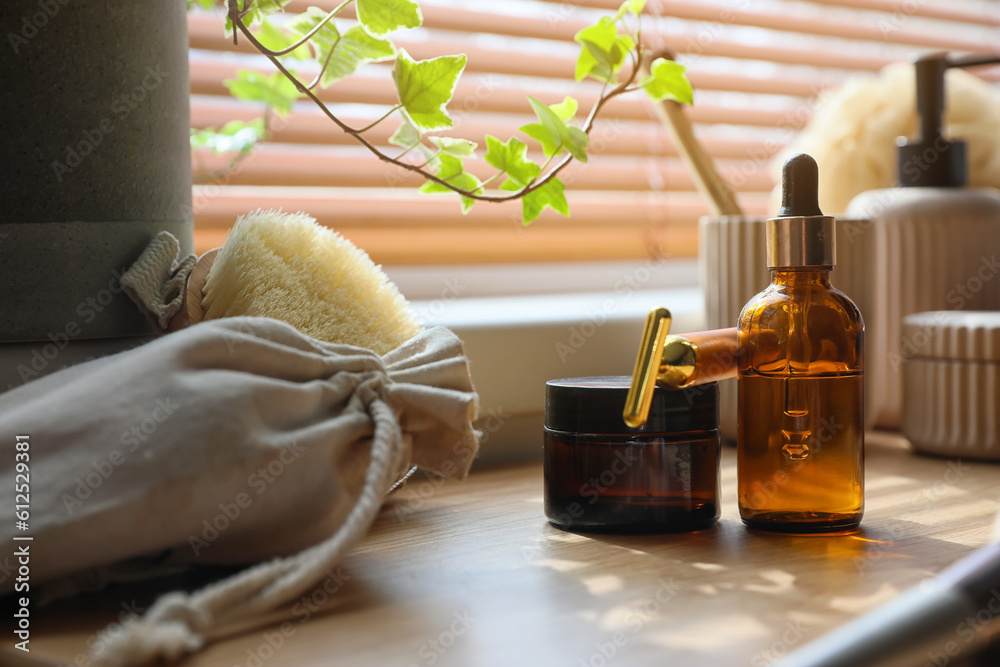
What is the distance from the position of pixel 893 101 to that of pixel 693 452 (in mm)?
571

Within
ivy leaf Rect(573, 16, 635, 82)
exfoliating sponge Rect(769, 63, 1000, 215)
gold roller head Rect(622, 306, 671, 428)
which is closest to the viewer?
gold roller head Rect(622, 306, 671, 428)

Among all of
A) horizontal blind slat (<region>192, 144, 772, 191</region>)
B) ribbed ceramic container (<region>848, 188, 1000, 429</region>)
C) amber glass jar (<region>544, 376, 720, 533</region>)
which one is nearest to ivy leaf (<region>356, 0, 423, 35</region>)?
amber glass jar (<region>544, 376, 720, 533</region>)

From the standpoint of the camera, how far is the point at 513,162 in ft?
1.79

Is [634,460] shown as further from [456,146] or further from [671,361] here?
[456,146]

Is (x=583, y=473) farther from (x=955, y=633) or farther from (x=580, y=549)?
(x=955, y=633)

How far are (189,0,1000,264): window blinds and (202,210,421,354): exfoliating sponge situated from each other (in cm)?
26

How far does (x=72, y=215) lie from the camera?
468 millimetres

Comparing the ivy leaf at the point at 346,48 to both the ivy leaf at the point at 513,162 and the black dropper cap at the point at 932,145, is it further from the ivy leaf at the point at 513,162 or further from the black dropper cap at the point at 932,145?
the black dropper cap at the point at 932,145

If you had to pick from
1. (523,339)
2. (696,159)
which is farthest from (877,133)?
(523,339)

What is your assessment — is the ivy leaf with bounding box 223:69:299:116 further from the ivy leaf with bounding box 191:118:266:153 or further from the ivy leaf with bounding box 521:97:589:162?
the ivy leaf with bounding box 521:97:589:162

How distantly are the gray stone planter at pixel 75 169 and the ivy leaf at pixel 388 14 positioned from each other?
0.11m

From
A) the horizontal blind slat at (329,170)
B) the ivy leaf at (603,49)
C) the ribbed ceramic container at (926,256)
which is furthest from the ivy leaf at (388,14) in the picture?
the ribbed ceramic container at (926,256)

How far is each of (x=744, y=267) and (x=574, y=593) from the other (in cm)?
43

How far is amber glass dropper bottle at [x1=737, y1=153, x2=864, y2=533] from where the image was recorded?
0.48 meters
